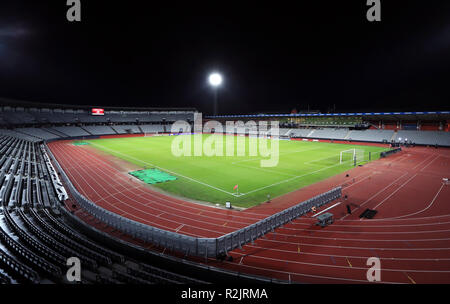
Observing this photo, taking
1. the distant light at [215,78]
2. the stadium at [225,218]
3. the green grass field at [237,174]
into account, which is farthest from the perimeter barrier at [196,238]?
the distant light at [215,78]

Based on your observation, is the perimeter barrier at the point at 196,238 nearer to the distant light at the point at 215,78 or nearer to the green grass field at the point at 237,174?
the green grass field at the point at 237,174

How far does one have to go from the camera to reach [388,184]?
70.8ft

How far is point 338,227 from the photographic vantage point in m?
13.3

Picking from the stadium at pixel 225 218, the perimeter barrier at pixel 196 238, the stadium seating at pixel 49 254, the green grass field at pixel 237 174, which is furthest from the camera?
the green grass field at pixel 237 174

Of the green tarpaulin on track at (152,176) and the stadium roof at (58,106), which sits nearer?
the green tarpaulin on track at (152,176)

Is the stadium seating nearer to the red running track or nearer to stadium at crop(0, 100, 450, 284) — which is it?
stadium at crop(0, 100, 450, 284)

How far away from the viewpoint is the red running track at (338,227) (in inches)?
376

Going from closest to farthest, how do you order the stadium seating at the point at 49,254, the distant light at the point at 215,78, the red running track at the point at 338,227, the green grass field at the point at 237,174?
the stadium seating at the point at 49,254 → the red running track at the point at 338,227 → the green grass field at the point at 237,174 → the distant light at the point at 215,78

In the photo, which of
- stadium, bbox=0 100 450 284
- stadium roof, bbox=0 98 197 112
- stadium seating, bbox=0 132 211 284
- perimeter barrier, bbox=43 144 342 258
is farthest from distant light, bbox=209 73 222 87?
stadium seating, bbox=0 132 211 284

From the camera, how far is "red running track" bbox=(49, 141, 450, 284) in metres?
9.55

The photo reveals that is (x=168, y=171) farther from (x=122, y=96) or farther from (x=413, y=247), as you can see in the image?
(x=122, y=96)

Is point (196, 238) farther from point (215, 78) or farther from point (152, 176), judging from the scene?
point (215, 78)

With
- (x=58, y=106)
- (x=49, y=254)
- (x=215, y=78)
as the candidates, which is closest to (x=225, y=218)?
(x=49, y=254)
